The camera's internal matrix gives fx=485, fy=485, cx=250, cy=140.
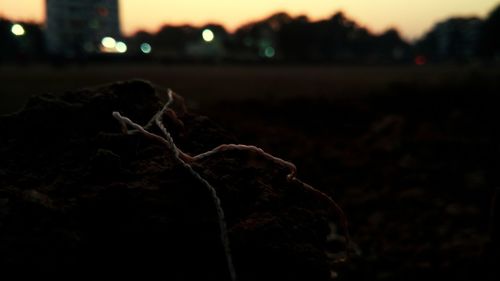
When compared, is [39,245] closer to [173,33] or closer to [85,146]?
[85,146]

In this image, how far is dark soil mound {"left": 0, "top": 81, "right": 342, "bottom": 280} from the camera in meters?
1.21

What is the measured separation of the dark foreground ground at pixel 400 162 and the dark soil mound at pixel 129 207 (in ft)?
0.17

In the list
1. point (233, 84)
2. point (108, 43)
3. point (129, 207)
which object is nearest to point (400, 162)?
point (129, 207)

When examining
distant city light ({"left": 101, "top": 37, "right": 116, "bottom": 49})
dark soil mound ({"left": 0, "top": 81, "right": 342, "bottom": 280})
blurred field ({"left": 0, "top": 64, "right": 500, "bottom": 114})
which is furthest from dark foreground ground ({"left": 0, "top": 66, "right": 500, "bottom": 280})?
distant city light ({"left": 101, "top": 37, "right": 116, "bottom": 49})

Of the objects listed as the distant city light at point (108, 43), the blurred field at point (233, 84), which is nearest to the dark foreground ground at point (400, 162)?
the blurred field at point (233, 84)

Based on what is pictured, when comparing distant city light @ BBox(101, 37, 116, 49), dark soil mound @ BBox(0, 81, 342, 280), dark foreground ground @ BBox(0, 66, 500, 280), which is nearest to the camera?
dark soil mound @ BBox(0, 81, 342, 280)

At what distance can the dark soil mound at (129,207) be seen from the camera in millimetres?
1211

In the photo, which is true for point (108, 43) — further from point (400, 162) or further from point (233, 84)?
point (400, 162)

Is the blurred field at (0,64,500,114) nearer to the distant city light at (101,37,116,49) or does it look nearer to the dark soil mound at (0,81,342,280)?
the dark soil mound at (0,81,342,280)

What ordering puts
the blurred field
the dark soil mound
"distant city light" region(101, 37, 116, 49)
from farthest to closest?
"distant city light" region(101, 37, 116, 49) → the blurred field → the dark soil mound

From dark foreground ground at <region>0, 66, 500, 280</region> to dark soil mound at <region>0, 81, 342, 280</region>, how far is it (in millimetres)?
50

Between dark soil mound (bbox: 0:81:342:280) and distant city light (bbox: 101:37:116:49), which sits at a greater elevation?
distant city light (bbox: 101:37:116:49)

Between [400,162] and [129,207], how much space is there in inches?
240

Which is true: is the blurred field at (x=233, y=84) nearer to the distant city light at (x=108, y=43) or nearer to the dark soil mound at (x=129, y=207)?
the dark soil mound at (x=129, y=207)
